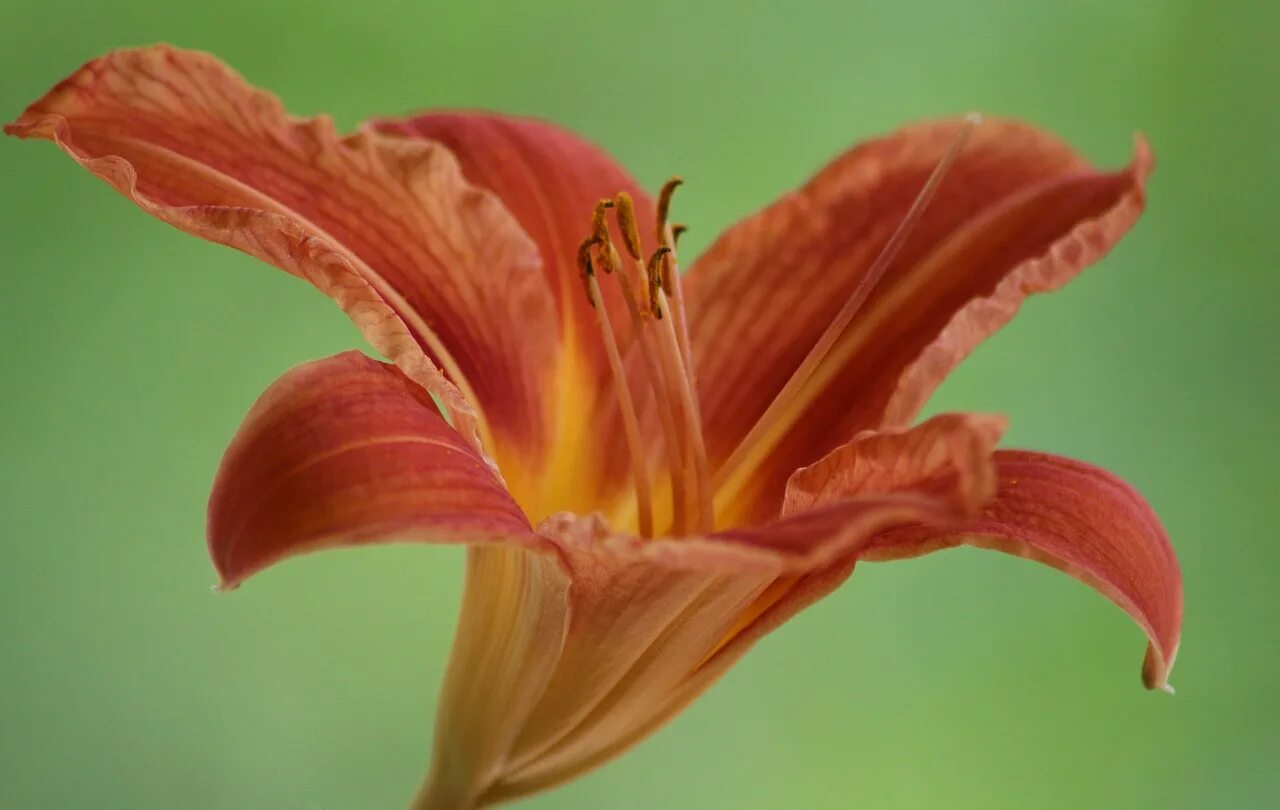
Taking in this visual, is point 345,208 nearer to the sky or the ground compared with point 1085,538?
nearer to the sky

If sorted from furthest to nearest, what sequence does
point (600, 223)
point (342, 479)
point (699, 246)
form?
point (699, 246)
point (600, 223)
point (342, 479)

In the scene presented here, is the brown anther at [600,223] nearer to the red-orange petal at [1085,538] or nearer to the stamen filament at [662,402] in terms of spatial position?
the stamen filament at [662,402]

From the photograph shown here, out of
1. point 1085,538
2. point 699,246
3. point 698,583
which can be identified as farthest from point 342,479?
point 699,246

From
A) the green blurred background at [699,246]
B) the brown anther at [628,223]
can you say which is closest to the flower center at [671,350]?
the brown anther at [628,223]

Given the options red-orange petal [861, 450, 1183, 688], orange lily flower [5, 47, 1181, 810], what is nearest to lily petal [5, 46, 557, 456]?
orange lily flower [5, 47, 1181, 810]

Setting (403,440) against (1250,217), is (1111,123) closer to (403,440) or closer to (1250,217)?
(1250,217)

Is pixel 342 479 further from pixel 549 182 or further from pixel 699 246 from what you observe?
pixel 699 246
